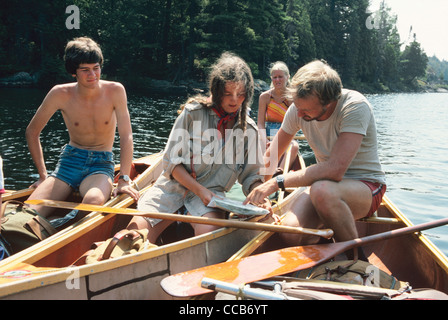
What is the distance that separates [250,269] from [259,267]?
0.24ft

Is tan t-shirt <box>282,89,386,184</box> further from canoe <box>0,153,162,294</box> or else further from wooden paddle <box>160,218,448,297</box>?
canoe <box>0,153,162,294</box>

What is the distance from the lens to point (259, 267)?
2627 mm

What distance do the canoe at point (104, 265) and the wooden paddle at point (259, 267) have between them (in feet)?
0.62

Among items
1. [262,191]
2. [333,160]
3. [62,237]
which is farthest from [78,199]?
[333,160]

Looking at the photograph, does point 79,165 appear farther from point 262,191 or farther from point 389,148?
point 389,148

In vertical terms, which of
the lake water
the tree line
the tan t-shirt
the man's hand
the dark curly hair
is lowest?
the lake water

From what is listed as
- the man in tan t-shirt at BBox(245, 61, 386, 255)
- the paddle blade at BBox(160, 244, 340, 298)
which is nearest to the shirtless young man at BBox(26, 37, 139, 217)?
the paddle blade at BBox(160, 244, 340, 298)

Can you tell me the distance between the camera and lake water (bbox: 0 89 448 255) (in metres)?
7.30

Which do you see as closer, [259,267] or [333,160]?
[259,267]

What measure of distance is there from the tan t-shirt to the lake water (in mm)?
2778

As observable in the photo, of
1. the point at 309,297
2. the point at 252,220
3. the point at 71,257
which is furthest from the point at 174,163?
the point at 309,297

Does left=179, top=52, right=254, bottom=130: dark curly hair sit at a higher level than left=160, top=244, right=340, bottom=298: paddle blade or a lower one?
higher

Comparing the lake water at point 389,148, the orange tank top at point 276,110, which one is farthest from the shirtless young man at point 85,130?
the lake water at point 389,148

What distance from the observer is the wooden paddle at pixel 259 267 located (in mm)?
2340
